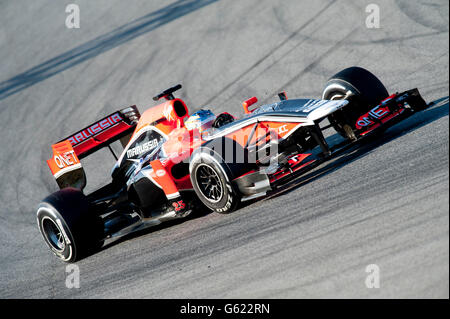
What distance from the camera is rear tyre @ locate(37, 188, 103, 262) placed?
8.02m

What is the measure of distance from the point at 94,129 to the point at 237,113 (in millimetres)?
3253

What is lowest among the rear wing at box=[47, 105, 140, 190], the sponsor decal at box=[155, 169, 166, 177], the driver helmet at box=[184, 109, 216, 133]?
the sponsor decal at box=[155, 169, 166, 177]

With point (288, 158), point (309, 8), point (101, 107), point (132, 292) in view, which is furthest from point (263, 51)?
point (132, 292)

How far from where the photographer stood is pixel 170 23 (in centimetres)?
1644

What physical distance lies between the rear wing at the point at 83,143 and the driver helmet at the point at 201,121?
6.20 ft

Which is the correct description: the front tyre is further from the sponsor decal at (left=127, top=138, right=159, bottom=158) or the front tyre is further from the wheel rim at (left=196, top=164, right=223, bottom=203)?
the sponsor decal at (left=127, top=138, right=159, bottom=158)

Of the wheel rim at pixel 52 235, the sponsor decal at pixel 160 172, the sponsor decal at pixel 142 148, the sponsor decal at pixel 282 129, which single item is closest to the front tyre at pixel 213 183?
the sponsor decal at pixel 160 172

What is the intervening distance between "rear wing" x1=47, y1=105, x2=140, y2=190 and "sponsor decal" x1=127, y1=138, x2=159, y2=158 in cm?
71

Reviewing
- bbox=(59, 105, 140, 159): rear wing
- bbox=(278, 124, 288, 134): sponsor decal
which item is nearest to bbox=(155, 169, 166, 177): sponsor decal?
bbox=(278, 124, 288, 134): sponsor decal

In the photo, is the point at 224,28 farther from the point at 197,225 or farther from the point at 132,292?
the point at 132,292

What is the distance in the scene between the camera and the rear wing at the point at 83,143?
902 centimetres

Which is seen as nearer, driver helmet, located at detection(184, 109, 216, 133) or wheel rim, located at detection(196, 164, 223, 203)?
wheel rim, located at detection(196, 164, 223, 203)

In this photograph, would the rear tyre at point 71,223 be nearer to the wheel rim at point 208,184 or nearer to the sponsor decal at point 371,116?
the wheel rim at point 208,184
